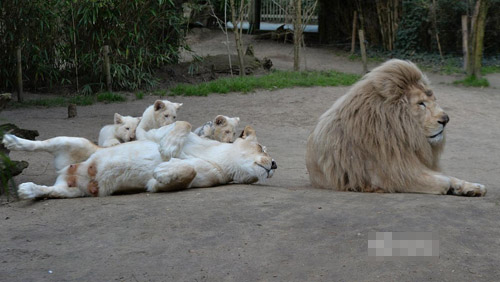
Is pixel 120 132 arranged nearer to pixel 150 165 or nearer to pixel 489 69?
pixel 150 165

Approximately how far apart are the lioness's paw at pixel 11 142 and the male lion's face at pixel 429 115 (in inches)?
143

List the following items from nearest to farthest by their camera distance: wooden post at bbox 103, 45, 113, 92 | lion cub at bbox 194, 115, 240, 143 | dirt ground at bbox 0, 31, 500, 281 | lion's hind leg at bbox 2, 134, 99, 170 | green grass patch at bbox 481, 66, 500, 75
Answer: dirt ground at bbox 0, 31, 500, 281, lion's hind leg at bbox 2, 134, 99, 170, lion cub at bbox 194, 115, 240, 143, wooden post at bbox 103, 45, 113, 92, green grass patch at bbox 481, 66, 500, 75

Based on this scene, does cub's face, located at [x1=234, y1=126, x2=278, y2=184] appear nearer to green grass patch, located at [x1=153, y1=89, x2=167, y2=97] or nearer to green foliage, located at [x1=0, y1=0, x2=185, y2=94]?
green grass patch, located at [x1=153, y1=89, x2=167, y2=97]

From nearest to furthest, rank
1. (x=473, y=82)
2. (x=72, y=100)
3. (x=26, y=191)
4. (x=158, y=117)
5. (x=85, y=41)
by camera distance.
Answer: (x=26, y=191) < (x=158, y=117) < (x=72, y=100) < (x=85, y=41) < (x=473, y=82)

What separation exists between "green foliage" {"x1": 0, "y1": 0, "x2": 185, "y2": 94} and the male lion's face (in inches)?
454

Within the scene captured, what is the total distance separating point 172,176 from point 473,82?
49.4 feet

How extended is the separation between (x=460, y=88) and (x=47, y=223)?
1552cm

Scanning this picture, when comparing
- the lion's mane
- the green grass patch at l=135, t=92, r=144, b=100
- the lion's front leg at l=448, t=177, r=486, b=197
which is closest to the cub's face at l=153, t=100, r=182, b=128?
the lion's mane

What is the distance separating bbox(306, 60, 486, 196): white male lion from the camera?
583cm

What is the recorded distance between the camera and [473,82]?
728 inches

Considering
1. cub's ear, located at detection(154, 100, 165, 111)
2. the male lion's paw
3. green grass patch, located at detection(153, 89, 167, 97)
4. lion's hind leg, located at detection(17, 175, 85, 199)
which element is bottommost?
the male lion's paw

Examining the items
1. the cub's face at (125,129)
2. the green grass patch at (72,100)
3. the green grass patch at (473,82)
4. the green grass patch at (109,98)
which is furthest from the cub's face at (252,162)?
the green grass patch at (473,82)

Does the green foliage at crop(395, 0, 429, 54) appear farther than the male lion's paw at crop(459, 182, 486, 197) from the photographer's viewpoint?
Yes

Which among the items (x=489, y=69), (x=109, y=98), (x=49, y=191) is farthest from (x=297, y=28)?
(x=49, y=191)
